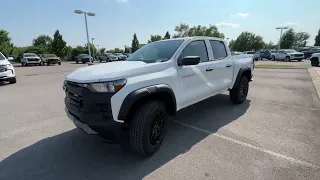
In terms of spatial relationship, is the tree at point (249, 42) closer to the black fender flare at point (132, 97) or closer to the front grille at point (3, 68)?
the front grille at point (3, 68)

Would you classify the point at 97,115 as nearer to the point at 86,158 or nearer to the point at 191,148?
the point at 86,158

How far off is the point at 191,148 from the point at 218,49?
2.70 m

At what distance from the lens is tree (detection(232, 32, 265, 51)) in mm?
86438

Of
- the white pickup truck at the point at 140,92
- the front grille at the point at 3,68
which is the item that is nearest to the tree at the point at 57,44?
the front grille at the point at 3,68

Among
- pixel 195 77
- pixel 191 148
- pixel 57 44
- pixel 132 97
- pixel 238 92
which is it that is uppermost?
pixel 57 44

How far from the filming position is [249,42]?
87062mm

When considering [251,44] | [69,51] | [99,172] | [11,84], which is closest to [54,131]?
[99,172]

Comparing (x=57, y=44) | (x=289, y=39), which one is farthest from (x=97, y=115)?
(x=289, y=39)

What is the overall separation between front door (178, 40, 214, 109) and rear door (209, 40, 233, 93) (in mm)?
260

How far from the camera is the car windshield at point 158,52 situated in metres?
3.97

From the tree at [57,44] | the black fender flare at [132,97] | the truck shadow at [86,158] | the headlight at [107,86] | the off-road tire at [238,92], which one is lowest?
the truck shadow at [86,158]

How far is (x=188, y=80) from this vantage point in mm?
4035

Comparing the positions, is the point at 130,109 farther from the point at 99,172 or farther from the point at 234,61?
the point at 234,61

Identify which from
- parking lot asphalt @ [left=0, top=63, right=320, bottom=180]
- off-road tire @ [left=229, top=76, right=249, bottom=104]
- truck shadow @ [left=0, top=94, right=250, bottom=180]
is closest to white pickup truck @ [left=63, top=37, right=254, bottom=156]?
truck shadow @ [left=0, top=94, right=250, bottom=180]
